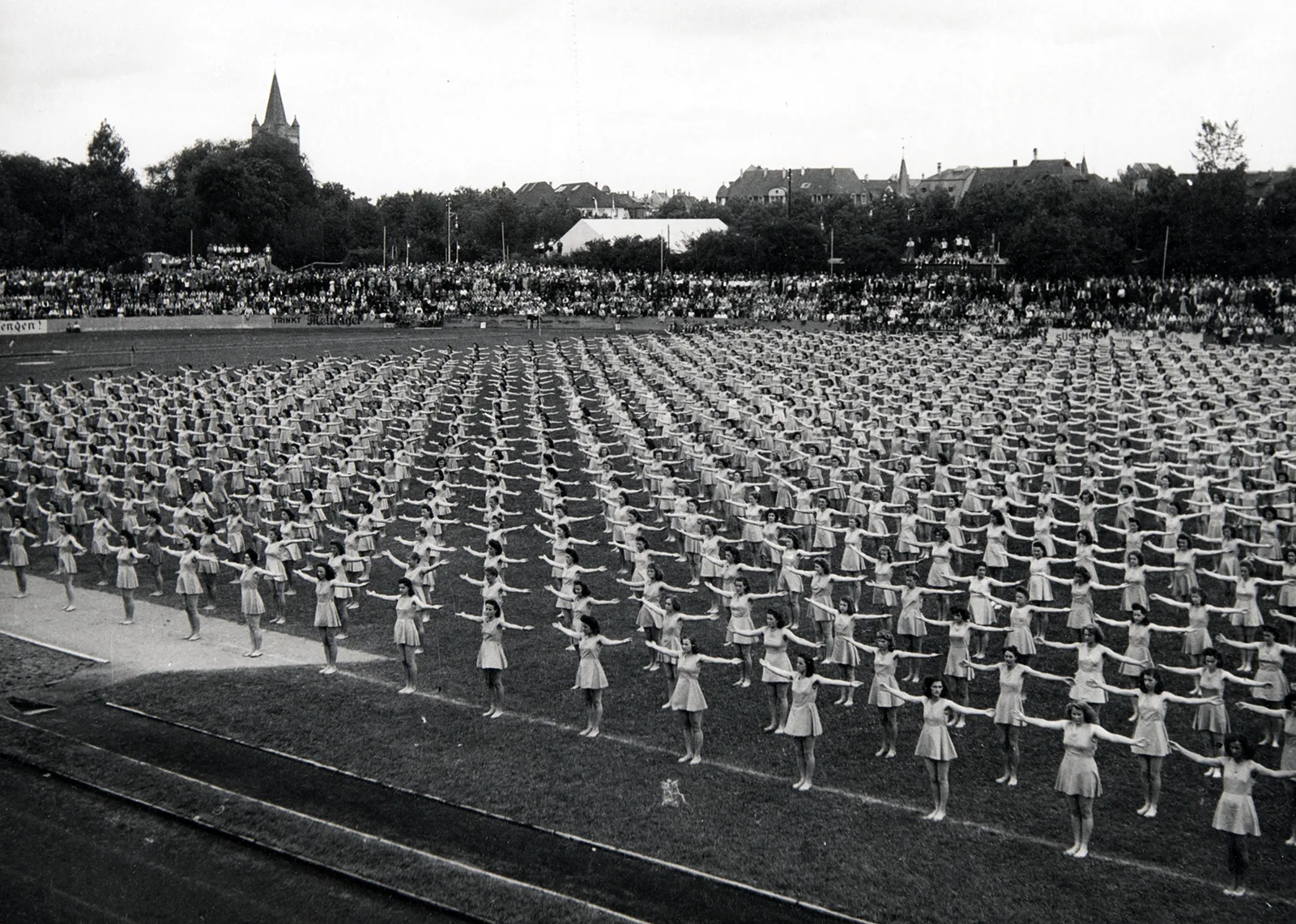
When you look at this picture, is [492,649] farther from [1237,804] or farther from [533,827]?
[1237,804]

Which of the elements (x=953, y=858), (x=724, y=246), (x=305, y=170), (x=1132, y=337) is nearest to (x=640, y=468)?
(x=953, y=858)

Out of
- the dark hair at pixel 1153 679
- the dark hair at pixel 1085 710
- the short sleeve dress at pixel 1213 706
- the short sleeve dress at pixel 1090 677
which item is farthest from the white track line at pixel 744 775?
the short sleeve dress at pixel 1213 706

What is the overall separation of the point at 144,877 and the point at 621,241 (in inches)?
2947

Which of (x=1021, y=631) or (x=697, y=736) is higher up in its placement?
(x=1021, y=631)

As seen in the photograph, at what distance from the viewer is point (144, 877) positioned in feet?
40.4

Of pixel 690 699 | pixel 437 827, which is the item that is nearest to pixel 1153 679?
pixel 690 699

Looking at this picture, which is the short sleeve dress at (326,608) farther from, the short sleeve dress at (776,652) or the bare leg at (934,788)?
the bare leg at (934,788)

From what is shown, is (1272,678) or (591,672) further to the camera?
(591,672)

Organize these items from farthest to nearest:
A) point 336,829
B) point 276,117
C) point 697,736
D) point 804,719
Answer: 1. point 276,117
2. point 697,736
3. point 804,719
4. point 336,829

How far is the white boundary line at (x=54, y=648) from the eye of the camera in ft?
59.8

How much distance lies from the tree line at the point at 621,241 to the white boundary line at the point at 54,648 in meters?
55.5

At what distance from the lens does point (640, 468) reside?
27766 mm

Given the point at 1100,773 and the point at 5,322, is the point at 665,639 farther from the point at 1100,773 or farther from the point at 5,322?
the point at 5,322

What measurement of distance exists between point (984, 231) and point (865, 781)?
247 feet
